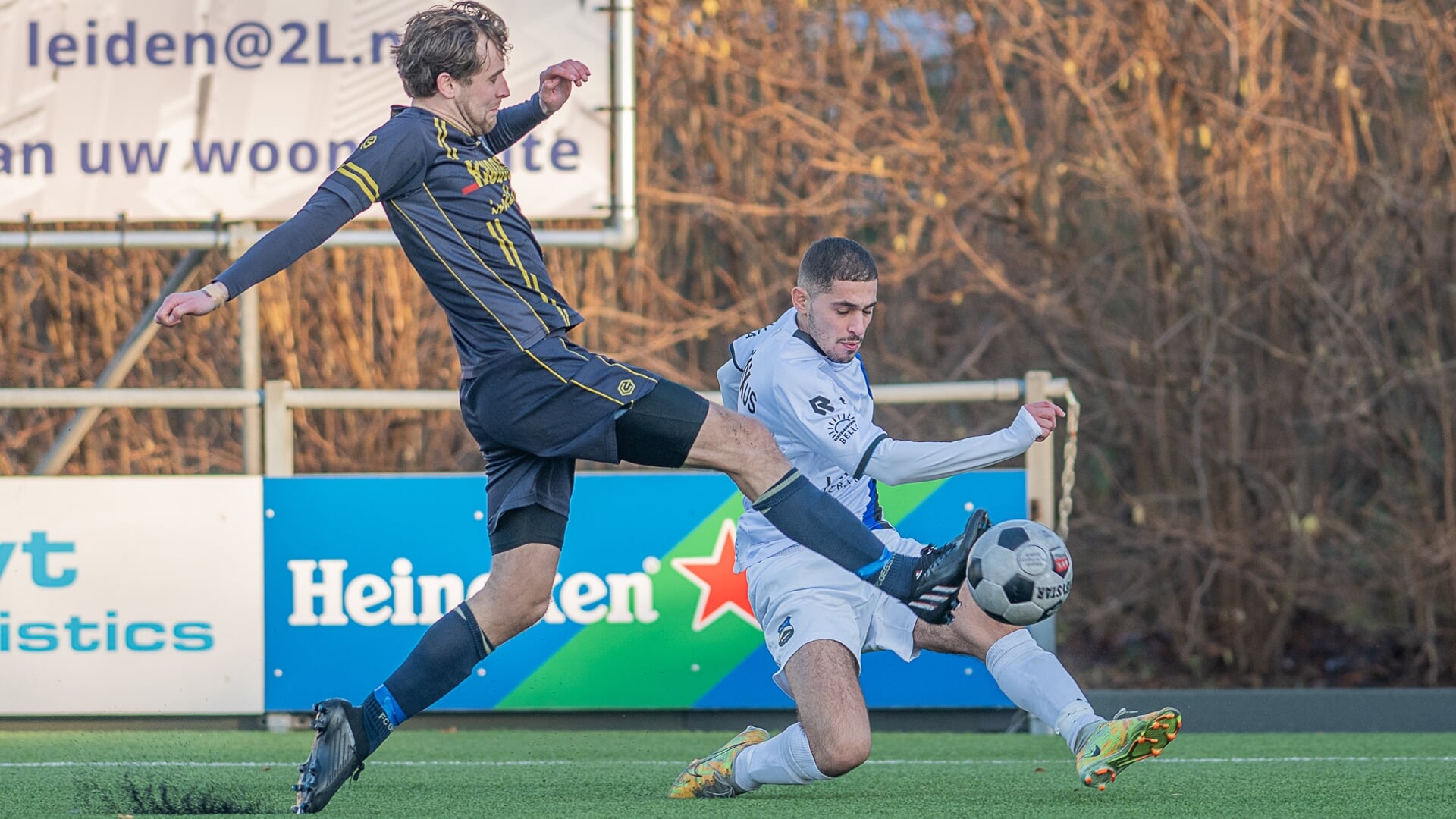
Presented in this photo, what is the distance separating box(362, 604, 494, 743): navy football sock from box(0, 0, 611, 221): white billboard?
4.36m

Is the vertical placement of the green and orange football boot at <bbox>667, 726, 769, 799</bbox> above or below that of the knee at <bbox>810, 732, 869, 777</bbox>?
below

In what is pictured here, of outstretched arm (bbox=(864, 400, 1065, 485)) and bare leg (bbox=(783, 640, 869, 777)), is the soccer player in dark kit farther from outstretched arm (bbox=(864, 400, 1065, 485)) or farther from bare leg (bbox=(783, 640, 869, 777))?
bare leg (bbox=(783, 640, 869, 777))

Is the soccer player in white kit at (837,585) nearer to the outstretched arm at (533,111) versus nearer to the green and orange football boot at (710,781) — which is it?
the green and orange football boot at (710,781)

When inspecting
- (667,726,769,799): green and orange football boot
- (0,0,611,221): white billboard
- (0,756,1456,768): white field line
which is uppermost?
(0,0,611,221): white billboard

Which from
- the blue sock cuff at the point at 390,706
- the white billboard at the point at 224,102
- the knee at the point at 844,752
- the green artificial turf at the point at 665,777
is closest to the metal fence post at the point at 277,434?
the green artificial turf at the point at 665,777

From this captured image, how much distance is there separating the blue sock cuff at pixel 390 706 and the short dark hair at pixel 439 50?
154 cm

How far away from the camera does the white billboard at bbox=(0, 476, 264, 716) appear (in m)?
7.24

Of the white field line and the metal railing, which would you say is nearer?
the white field line

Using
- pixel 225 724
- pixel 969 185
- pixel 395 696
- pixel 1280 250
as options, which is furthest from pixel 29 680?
pixel 1280 250

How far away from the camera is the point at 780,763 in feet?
15.9

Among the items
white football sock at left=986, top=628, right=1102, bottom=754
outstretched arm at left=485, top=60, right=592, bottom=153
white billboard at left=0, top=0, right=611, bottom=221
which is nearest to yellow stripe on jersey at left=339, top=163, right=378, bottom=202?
outstretched arm at left=485, top=60, right=592, bottom=153

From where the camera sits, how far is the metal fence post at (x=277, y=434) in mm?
7406

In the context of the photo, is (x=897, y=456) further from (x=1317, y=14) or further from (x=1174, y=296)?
(x=1317, y=14)

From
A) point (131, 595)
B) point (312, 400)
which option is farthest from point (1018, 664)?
point (131, 595)
